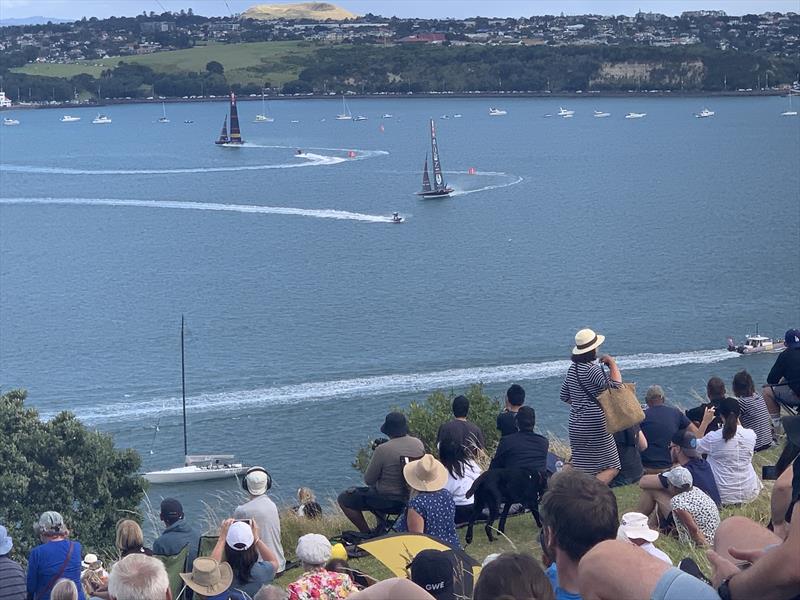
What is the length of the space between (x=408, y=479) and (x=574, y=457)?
1438mm

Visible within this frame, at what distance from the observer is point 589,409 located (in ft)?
24.9

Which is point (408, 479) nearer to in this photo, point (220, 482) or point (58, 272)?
point (220, 482)

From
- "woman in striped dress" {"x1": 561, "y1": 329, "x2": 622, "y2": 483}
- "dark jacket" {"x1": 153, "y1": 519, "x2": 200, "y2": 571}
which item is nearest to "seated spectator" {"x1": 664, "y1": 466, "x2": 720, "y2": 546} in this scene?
"woman in striped dress" {"x1": 561, "y1": 329, "x2": 622, "y2": 483}

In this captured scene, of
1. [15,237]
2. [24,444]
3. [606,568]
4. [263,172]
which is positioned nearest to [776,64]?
[263,172]

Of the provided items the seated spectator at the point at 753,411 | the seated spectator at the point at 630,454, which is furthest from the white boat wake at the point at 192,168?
the seated spectator at the point at 630,454

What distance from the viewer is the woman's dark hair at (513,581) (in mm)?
3477

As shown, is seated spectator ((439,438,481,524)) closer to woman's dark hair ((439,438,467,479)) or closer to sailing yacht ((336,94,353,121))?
woman's dark hair ((439,438,467,479))

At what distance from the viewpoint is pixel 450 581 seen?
15.8 feet

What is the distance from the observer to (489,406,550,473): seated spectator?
25.5 ft

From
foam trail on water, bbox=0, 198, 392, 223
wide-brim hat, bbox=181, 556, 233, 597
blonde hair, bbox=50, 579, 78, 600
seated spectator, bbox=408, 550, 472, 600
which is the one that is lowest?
foam trail on water, bbox=0, 198, 392, 223

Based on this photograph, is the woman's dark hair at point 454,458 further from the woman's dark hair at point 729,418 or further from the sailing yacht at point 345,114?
the sailing yacht at point 345,114

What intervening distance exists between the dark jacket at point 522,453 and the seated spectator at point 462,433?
0.79 ft

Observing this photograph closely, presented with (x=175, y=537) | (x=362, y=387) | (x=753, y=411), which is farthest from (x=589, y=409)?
(x=362, y=387)

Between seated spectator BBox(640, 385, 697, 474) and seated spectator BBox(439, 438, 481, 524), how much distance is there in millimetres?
1335
